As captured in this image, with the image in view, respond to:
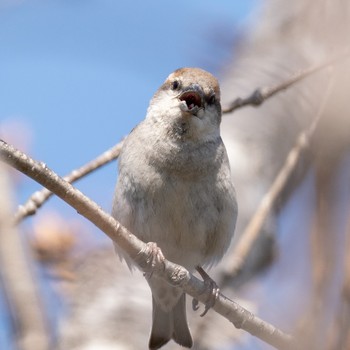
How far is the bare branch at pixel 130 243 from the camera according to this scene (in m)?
2.08

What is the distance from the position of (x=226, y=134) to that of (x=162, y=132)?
1206 mm

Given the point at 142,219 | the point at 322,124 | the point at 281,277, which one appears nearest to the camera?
the point at 281,277

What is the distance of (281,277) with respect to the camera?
1.35 metres

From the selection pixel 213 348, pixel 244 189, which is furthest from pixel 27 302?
pixel 244 189

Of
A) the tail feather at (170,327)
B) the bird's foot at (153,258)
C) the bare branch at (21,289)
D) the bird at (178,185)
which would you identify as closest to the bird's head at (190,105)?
the bird at (178,185)

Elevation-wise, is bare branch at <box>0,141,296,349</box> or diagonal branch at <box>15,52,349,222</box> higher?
diagonal branch at <box>15,52,349,222</box>

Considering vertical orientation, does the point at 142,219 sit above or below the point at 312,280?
above

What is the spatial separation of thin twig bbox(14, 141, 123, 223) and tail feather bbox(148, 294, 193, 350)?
3.22 ft

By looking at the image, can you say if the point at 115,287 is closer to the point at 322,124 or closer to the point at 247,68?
the point at 247,68

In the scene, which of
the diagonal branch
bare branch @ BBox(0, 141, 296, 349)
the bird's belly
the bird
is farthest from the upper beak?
bare branch @ BBox(0, 141, 296, 349)

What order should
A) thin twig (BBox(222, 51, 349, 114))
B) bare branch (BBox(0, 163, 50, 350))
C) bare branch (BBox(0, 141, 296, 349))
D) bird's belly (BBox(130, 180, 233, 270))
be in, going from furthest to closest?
1. bird's belly (BBox(130, 180, 233, 270))
2. thin twig (BBox(222, 51, 349, 114))
3. bare branch (BBox(0, 141, 296, 349))
4. bare branch (BBox(0, 163, 50, 350))

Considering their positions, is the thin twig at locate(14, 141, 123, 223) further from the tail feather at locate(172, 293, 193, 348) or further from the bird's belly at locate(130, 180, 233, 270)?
the tail feather at locate(172, 293, 193, 348)

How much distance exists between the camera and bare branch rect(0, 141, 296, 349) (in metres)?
2.08

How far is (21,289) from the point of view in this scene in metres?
1.16
